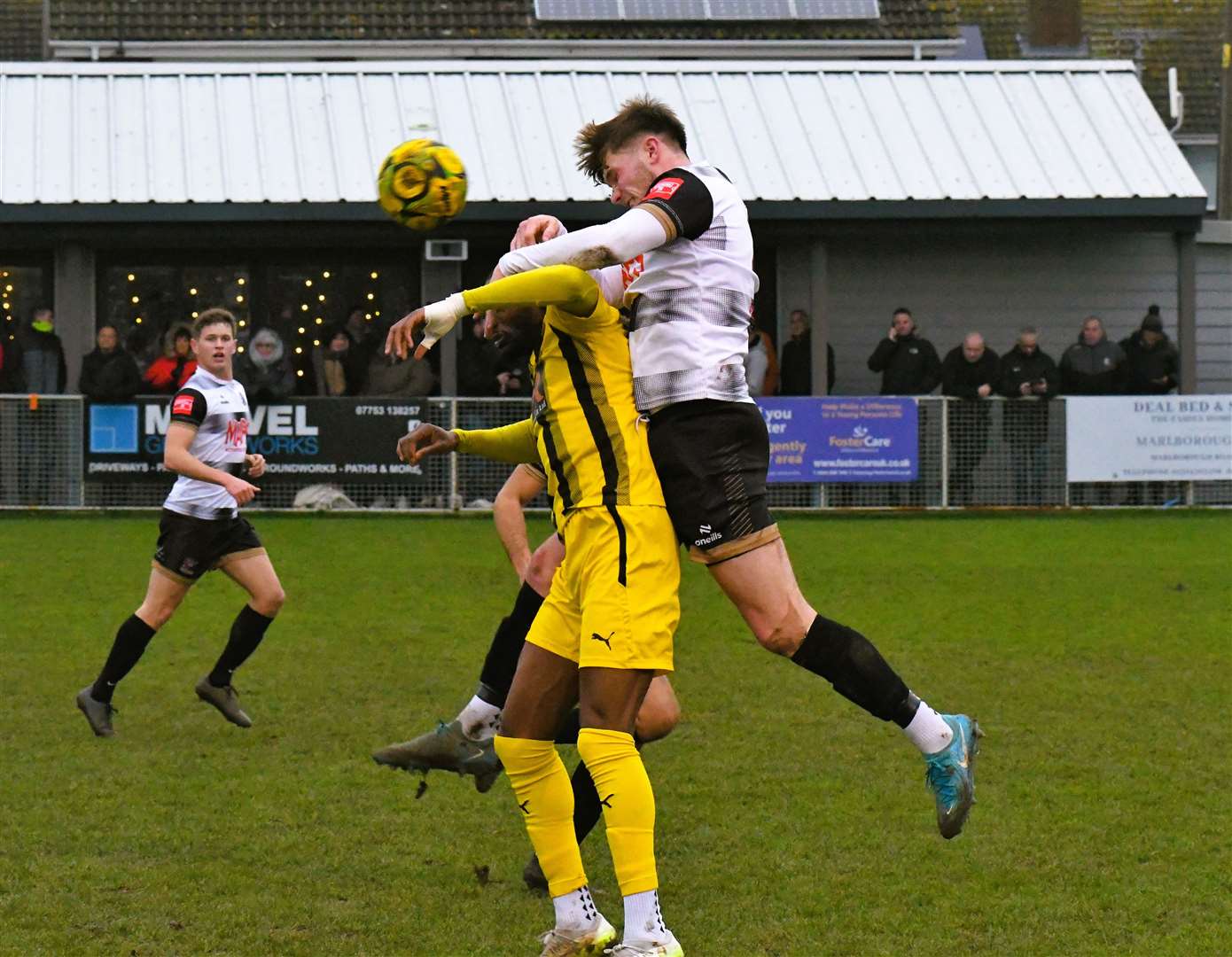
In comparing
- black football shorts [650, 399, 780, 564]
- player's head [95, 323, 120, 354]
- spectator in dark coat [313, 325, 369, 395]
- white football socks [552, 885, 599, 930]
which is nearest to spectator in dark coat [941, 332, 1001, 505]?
spectator in dark coat [313, 325, 369, 395]

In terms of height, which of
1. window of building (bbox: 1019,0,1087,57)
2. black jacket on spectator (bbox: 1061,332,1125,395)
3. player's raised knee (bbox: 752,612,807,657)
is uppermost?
window of building (bbox: 1019,0,1087,57)

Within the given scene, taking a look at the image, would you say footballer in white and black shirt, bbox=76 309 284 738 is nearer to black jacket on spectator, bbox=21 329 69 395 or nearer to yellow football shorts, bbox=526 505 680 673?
yellow football shorts, bbox=526 505 680 673

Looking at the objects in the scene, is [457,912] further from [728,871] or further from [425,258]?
[425,258]

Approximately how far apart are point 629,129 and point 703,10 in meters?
23.1

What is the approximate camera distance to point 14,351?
67.4 ft

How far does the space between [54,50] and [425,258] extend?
27.5ft

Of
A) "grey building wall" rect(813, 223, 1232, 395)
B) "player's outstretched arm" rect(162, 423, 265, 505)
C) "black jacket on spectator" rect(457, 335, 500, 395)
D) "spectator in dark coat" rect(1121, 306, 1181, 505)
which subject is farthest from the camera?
"grey building wall" rect(813, 223, 1232, 395)

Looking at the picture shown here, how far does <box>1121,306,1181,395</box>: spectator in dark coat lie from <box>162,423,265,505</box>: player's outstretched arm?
1427 centimetres

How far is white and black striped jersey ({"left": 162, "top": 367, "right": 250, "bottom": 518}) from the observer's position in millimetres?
8477

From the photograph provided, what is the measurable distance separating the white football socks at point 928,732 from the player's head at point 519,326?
59.0 inches

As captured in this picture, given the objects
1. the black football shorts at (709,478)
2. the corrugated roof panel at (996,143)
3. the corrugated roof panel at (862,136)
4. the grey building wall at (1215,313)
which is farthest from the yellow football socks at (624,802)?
the grey building wall at (1215,313)

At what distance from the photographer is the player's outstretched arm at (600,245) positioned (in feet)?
15.2

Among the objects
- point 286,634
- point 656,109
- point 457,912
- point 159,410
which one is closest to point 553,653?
point 457,912

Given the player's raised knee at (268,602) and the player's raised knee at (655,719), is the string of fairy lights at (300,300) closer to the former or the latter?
the player's raised knee at (268,602)
